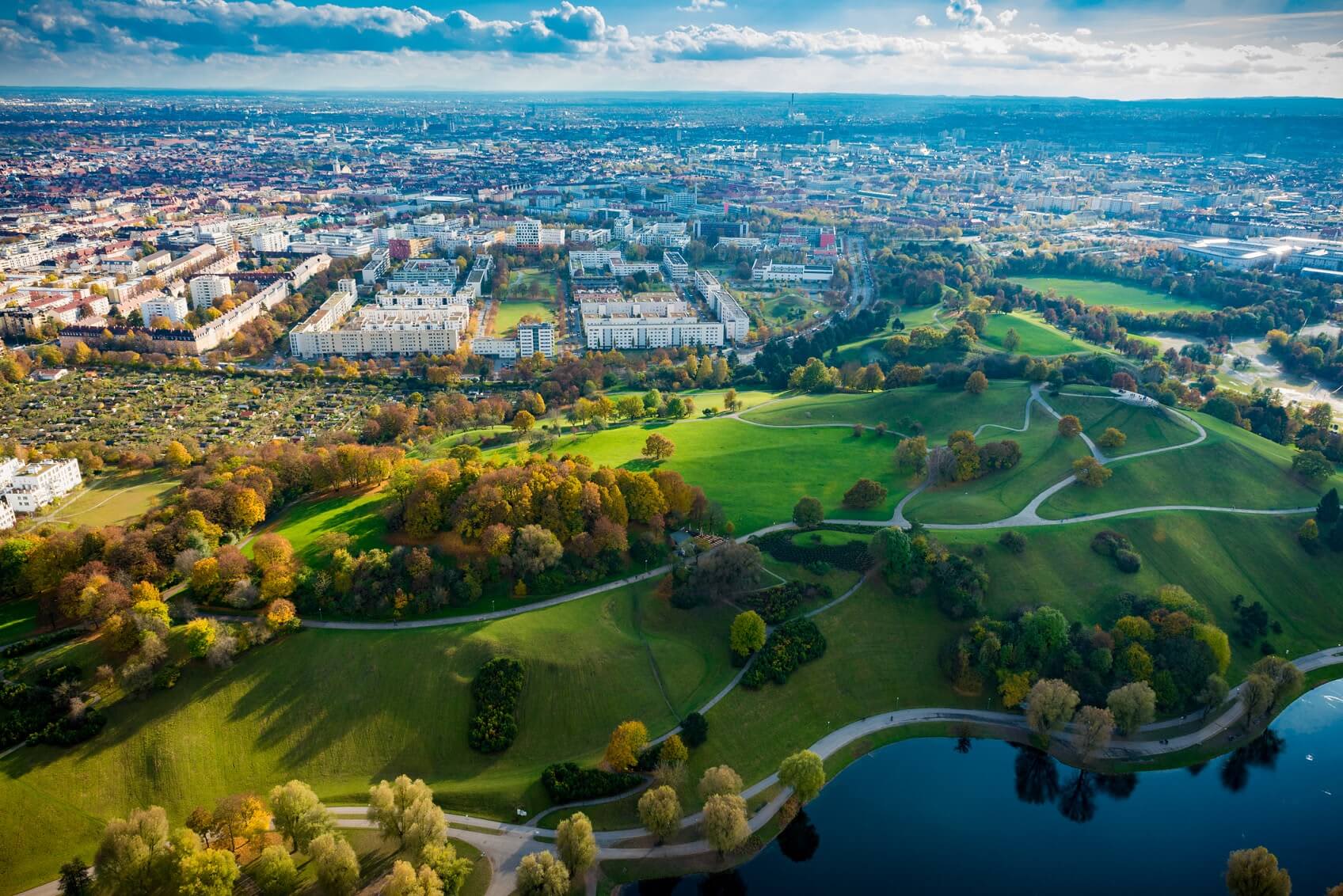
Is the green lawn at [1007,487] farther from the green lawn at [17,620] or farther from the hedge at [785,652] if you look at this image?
the green lawn at [17,620]

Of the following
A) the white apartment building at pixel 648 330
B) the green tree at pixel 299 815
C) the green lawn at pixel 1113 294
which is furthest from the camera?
the green lawn at pixel 1113 294

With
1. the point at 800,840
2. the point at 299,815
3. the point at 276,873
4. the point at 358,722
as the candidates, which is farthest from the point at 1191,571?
the point at 276,873

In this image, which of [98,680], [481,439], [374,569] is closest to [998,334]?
[481,439]

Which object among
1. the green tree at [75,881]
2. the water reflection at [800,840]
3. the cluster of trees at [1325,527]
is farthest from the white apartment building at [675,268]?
the green tree at [75,881]

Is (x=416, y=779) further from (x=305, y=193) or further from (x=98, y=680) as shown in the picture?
(x=305, y=193)

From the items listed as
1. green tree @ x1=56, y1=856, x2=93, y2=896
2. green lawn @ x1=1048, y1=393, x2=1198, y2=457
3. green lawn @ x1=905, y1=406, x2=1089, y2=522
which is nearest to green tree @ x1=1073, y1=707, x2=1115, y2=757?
green lawn @ x1=905, y1=406, x2=1089, y2=522
